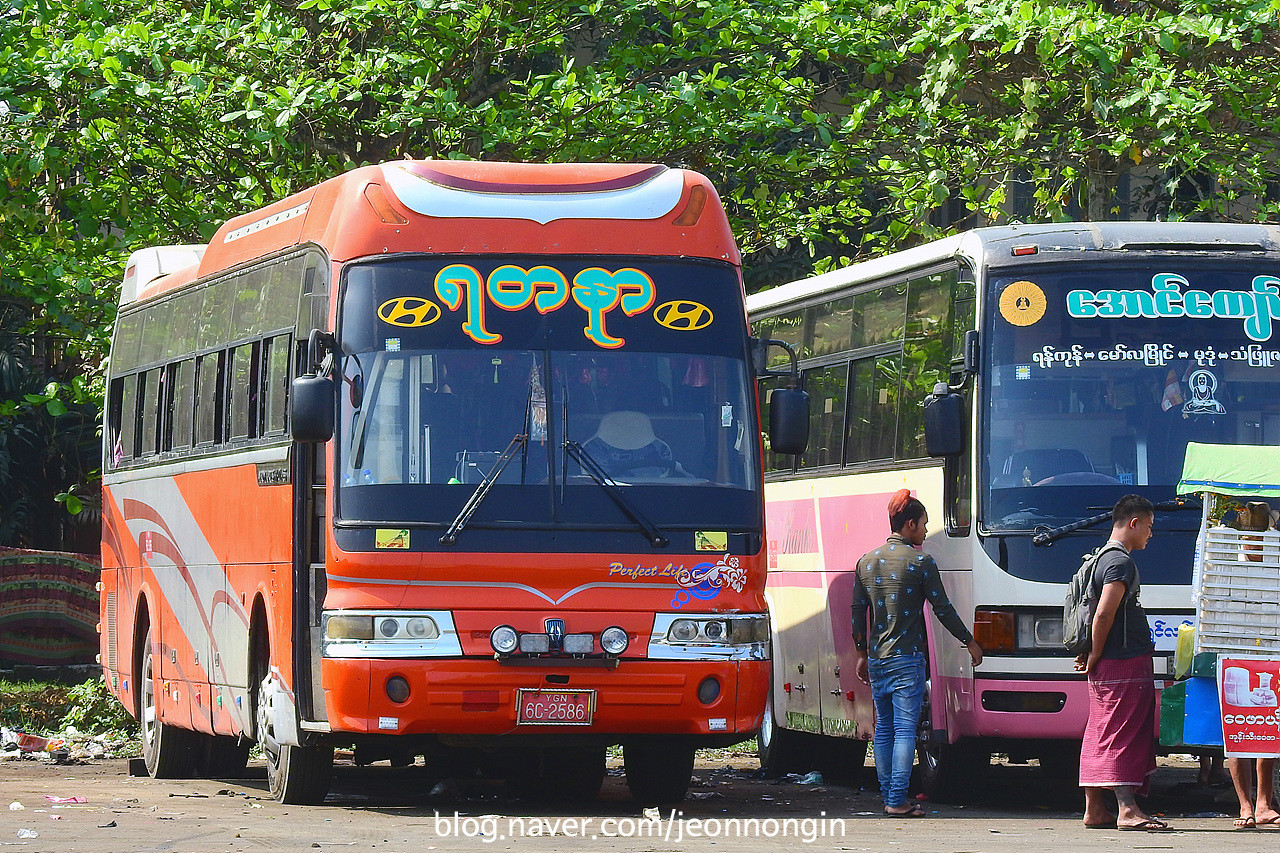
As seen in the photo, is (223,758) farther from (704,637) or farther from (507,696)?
(704,637)

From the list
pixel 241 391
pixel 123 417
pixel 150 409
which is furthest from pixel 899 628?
pixel 123 417

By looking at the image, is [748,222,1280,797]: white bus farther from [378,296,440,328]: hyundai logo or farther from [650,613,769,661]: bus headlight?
[378,296,440,328]: hyundai logo

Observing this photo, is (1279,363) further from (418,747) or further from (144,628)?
(144,628)

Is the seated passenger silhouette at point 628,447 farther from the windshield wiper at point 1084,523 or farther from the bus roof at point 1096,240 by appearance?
the bus roof at point 1096,240

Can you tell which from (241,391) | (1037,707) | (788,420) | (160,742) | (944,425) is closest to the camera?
(788,420)

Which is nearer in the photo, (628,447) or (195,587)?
(628,447)

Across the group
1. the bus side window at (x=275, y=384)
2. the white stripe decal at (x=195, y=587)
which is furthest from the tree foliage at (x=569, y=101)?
the bus side window at (x=275, y=384)

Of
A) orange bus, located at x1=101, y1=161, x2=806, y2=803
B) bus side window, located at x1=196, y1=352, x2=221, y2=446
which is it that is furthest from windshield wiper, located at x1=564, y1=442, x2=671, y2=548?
bus side window, located at x1=196, y1=352, x2=221, y2=446

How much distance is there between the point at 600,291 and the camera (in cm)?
1196

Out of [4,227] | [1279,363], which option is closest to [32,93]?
[4,227]

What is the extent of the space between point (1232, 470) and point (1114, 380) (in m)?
1.20

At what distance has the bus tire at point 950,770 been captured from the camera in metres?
13.2

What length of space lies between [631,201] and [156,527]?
510 centimetres

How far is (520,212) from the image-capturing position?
39.7 ft
